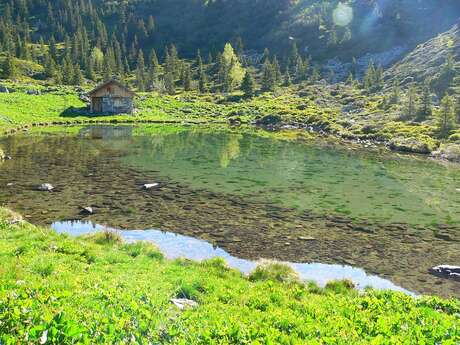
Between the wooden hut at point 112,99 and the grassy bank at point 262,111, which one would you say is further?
the wooden hut at point 112,99

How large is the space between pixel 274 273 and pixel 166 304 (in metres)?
6.60

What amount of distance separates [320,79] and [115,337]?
159m

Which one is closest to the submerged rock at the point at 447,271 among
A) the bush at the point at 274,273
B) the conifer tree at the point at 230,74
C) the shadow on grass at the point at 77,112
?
the bush at the point at 274,273

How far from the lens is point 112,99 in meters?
99.9

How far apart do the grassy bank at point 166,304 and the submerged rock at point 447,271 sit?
5243 millimetres

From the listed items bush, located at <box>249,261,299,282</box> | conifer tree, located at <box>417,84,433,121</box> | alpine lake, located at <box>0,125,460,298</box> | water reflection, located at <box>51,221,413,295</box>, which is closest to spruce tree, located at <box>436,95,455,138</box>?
Answer: conifer tree, located at <box>417,84,433,121</box>

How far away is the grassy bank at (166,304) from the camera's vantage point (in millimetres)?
7309

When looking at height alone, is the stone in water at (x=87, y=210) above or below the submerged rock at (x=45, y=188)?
below

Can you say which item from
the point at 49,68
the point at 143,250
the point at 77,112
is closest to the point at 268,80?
the point at 77,112

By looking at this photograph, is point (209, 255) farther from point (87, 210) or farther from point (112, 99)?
point (112, 99)

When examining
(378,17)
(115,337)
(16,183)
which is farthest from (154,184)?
(378,17)

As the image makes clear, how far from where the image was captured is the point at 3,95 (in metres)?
88.3

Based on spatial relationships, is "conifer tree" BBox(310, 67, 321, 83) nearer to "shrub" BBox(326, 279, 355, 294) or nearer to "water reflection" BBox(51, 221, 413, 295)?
"water reflection" BBox(51, 221, 413, 295)

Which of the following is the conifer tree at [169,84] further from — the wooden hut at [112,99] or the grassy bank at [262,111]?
the wooden hut at [112,99]
